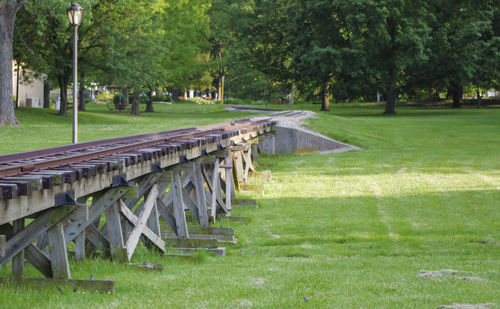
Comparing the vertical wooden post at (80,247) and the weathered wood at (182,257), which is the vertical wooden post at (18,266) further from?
the weathered wood at (182,257)

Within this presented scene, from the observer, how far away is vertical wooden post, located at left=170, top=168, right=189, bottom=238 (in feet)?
33.4

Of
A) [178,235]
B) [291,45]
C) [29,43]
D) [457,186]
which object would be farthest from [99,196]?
[291,45]

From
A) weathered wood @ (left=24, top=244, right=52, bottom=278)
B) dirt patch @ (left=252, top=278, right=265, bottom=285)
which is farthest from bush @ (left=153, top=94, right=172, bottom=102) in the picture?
weathered wood @ (left=24, top=244, right=52, bottom=278)

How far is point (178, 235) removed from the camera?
1033 cm

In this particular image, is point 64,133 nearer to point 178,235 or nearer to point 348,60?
point 178,235

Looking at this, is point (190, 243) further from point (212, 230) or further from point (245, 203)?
point (245, 203)

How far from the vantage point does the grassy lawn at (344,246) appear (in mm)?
6383

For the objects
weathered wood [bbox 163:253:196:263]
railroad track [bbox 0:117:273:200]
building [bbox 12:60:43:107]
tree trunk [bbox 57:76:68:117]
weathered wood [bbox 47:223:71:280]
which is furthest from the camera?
building [bbox 12:60:43:107]

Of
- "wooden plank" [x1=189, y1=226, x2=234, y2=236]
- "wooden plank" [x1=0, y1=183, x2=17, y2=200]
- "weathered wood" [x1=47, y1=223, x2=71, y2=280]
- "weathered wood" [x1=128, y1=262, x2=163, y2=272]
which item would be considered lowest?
"wooden plank" [x1=189, y1=226, x2=234, y2=236]

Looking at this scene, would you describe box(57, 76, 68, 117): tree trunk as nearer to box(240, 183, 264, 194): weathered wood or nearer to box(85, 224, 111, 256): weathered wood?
box(240, 183, 264, 194): weathered wood

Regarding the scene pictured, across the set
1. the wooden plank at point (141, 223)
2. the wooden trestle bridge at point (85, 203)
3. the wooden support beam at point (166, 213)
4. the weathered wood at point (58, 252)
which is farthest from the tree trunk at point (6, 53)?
the weathered wood at point (58, 252)

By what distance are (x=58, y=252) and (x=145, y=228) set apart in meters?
2.22

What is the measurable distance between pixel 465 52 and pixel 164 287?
43.3 m

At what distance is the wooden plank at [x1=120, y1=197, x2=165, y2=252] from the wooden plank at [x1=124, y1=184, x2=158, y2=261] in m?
0.08
